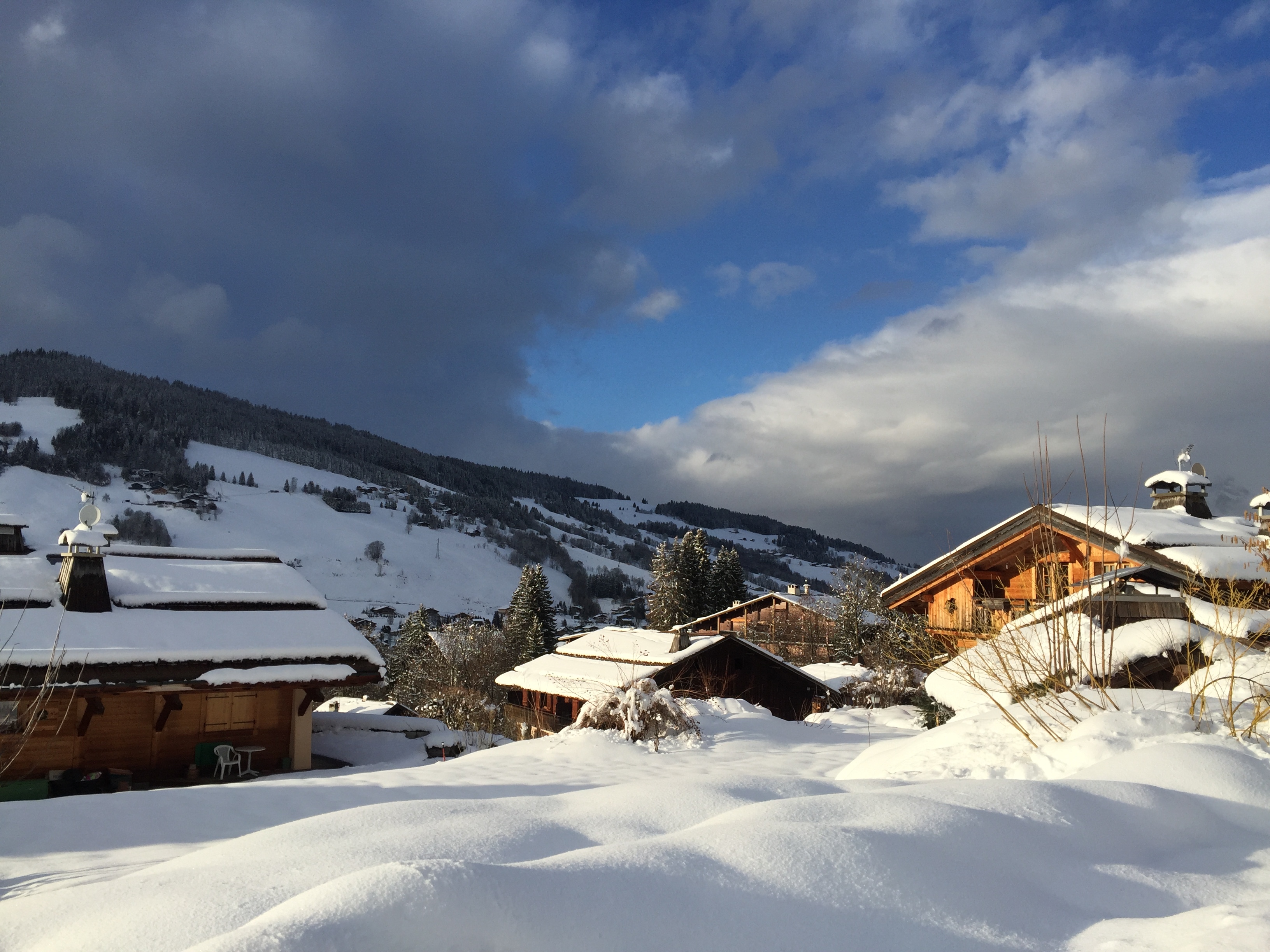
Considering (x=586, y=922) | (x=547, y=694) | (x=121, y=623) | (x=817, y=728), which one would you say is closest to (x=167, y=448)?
(x=547, y=694)

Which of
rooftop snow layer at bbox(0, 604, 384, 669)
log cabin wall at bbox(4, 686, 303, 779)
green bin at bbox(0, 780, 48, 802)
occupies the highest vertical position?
rooftop snow layer at bbox(0, 604, 384, 669)

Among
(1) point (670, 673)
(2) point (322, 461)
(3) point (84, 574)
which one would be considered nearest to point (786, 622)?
(1) point (670, 673)

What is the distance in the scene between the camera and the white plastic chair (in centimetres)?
1430

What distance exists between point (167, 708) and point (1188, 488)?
2183 centimetres

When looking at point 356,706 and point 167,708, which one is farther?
point 356,706

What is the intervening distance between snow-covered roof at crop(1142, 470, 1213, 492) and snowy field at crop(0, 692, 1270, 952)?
12.9m

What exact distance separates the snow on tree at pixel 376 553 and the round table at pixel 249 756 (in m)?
79.4

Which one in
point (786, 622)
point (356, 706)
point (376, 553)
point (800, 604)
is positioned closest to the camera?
point (356, 706)

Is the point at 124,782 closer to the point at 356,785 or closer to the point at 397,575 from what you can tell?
the point at 356,785

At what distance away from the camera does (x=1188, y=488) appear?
1711cm

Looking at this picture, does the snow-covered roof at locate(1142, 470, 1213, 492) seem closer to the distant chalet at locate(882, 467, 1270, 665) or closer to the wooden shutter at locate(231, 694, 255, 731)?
the distant chalet at locate(882, 467, 1270, 665)

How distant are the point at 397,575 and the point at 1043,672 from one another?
88.4 metres

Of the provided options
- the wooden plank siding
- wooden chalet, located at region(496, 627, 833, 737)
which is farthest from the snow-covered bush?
wooden chalet, located at region(496, 627, 833, 737)

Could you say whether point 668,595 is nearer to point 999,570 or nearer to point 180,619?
point 999,570
